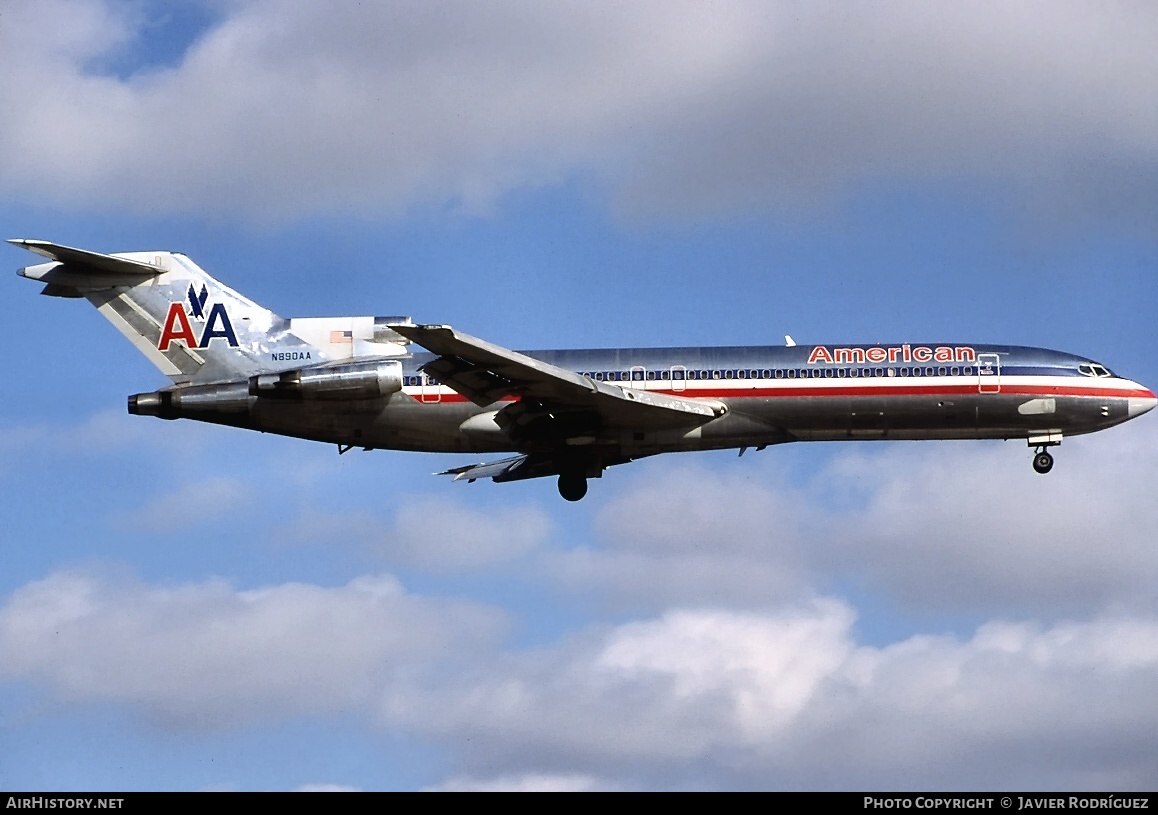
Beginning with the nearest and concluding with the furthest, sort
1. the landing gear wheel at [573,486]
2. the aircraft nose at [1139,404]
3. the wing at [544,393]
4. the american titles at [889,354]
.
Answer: the wing at [544,393] → the american titles at [889,354] → the aircraft nose at [1139,404] → the landing gear wheel at [573,486]

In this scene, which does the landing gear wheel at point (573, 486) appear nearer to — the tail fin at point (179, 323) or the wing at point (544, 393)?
the wing at point (544, 393)

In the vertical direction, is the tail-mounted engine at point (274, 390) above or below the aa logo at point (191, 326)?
below

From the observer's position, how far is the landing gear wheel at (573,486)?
55750 millimetres

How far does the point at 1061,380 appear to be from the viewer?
5409cm

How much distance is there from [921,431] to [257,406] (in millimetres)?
21585

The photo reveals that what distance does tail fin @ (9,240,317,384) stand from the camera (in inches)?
2178

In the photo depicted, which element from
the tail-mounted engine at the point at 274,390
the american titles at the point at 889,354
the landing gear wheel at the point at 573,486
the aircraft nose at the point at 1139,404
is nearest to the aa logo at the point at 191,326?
the tail-mounted engine at the point at 274,390

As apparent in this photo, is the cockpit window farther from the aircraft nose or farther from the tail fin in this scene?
the tail fin

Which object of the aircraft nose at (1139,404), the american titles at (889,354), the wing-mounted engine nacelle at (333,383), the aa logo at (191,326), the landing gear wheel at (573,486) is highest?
the aa logo at (191,326)

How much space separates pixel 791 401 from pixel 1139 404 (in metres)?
11.9

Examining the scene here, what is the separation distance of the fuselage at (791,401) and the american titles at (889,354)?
0.15 ft

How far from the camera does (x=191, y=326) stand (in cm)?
5559

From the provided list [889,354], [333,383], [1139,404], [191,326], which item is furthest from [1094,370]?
[191,326]
